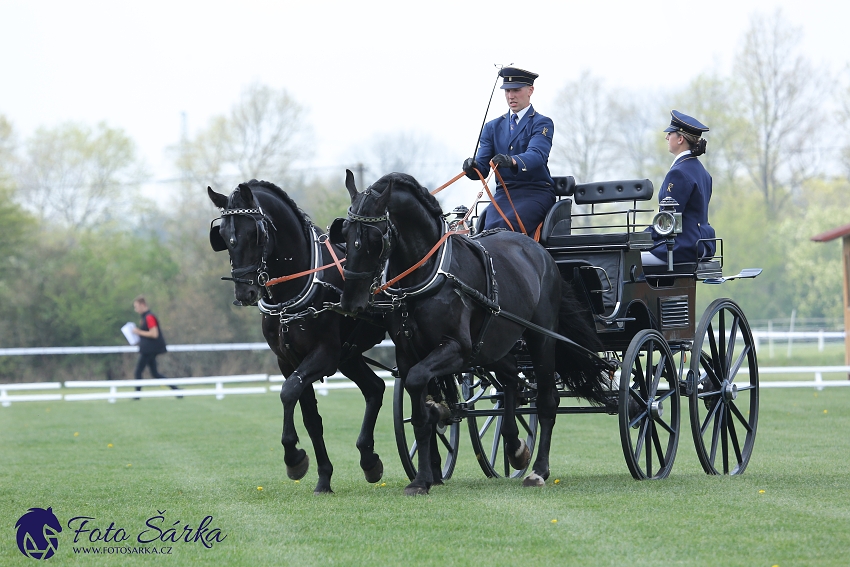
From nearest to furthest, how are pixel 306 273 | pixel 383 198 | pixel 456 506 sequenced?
pixel 456 506
pixel 383 198
pixel 306 273

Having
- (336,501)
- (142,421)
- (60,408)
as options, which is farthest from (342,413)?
(336,501)

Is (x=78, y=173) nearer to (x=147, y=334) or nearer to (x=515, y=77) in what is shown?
(x=147, y=334)

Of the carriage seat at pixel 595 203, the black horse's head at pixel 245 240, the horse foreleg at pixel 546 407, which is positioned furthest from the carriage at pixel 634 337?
the black horse's head at pixel 245 240

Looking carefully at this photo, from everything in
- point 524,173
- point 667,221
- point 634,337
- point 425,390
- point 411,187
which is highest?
point 524,173

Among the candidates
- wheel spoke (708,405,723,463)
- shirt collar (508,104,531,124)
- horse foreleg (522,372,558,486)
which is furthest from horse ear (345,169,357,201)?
wheel spoke (708,405,723,463)

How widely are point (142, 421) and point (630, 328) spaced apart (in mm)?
9178

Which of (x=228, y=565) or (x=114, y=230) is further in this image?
(x=114, y=230)

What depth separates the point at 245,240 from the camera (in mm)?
6922

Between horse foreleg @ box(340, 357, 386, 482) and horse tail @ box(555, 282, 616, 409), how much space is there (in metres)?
1.39

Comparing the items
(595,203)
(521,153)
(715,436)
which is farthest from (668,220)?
(715,436)

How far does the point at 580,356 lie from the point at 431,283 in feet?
6.19

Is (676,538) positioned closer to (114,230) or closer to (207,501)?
(207,501)

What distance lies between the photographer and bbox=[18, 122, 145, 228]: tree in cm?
4184

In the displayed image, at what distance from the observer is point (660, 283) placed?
348 inches
